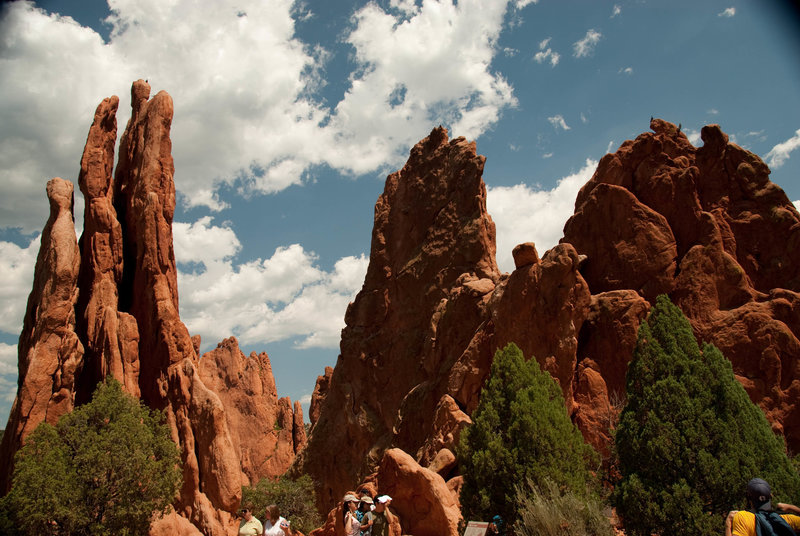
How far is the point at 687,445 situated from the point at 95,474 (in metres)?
14.9

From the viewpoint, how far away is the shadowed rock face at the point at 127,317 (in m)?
19.6

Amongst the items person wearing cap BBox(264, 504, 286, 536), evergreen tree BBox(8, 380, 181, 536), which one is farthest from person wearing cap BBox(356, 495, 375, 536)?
evergreen tree BBox(8, 380, 181, 536)

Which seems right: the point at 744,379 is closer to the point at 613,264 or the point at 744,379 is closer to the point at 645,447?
the point at 613,264

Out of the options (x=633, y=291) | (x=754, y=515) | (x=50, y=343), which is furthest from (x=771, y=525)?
(x=50, y=343)

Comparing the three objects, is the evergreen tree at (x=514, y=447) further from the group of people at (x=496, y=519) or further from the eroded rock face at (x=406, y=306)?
the eroded rock face at (x=406, y=306)

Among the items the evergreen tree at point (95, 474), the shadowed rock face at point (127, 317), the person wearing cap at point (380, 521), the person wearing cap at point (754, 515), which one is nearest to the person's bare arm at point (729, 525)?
the person wearing cap at point (754, 515)

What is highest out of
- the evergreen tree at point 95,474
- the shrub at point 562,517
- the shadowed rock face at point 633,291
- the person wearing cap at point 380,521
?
the shadowed rock face at point 633,291

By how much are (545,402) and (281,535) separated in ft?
22.8

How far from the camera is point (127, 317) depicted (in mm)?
22344

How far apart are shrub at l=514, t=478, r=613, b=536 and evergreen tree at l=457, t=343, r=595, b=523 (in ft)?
2.42

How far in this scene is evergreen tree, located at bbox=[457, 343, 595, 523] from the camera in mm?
13172

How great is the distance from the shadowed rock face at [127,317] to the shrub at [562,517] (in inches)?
480

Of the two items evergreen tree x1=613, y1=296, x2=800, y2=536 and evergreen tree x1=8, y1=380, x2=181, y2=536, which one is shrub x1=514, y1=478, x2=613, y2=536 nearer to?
evergreen tree x1=613, y1=296, x2=800, y2=536

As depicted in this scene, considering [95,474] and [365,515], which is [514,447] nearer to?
[365,515]
